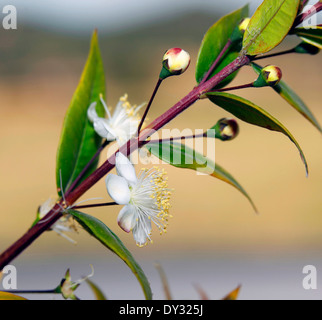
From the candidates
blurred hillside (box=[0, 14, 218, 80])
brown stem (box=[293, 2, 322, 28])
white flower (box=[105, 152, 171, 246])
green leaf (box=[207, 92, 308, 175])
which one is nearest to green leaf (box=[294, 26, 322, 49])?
brown stem (box=[293, 2, 322, 28])

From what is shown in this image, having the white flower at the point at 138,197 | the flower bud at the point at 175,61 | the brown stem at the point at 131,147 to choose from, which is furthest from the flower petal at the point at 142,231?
the flower bud at the point at 175,61

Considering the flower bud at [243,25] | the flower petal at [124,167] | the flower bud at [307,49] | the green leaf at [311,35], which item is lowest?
the flower petal at [124,167]

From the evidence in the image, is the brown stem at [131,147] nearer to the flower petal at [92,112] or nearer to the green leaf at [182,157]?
the green leaf at [182,157]

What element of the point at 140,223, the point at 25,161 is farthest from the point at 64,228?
the point at 25,161

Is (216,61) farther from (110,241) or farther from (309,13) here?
(110,241)
